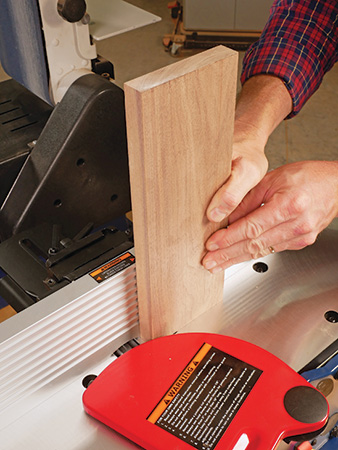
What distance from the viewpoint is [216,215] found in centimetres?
80

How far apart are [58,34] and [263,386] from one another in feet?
2.83

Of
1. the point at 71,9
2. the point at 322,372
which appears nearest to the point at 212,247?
the point at 322,372

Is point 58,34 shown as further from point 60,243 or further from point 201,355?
point 201,355

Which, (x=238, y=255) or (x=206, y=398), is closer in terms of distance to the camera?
(x=206, y=398)

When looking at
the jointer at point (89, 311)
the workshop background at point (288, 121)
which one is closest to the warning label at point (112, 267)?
the jointer at point (89, 311)

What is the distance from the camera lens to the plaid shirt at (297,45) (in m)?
1.23

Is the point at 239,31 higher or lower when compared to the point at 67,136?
lower

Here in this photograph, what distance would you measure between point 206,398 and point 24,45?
0.89 metres

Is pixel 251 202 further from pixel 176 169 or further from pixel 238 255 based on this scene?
pixel 176 169

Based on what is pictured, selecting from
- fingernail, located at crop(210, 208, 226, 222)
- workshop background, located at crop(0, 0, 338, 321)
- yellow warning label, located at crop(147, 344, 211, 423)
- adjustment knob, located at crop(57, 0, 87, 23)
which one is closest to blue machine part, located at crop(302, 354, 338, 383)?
yellow warning label, located at crop(147, 344, 211, 423)

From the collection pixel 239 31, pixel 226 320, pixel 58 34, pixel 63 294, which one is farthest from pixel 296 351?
pixel 239 31

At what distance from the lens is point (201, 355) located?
0.80m

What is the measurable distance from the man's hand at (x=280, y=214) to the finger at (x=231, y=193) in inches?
2.4

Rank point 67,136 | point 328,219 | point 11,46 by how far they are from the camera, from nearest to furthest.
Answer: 1. point 328,219
2. point 67,136
3. point 11,46
